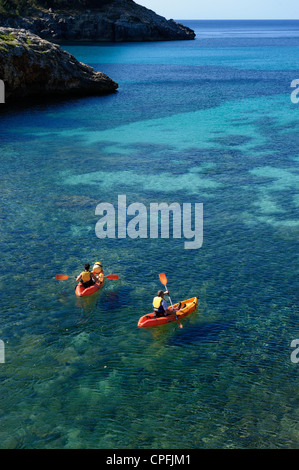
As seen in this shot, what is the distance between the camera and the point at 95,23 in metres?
169

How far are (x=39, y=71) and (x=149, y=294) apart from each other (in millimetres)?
56858

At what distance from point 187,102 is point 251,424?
6604cm

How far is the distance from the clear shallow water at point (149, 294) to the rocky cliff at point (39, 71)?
1341 cm

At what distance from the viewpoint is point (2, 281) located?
2788 cm

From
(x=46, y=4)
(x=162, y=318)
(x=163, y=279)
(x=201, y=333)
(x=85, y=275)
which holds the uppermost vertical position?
(x=46, y=4)

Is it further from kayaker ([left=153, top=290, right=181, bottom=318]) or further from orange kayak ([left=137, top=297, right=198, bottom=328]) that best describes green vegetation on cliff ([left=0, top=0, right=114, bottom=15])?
orange kayak ([left=137, top=297, right=198, bottom=328])

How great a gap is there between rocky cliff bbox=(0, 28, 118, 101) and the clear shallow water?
44.0 ft

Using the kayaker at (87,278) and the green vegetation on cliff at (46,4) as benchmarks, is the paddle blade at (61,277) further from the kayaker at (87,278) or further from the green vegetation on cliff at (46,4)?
the green vegetation on cliff at (46,4)

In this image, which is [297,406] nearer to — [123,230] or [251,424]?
[251,424]

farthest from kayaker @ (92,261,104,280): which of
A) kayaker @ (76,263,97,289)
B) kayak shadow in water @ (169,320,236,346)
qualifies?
kayak shadow in water @ (169,320,236,346)

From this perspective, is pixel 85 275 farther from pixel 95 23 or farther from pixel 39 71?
pixel 95 23

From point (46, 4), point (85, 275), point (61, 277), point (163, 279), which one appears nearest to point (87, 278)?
point (85, 275)

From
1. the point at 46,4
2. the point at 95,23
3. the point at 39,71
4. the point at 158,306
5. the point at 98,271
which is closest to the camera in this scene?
the point at 158,306

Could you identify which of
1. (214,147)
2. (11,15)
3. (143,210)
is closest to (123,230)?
(143,210)
